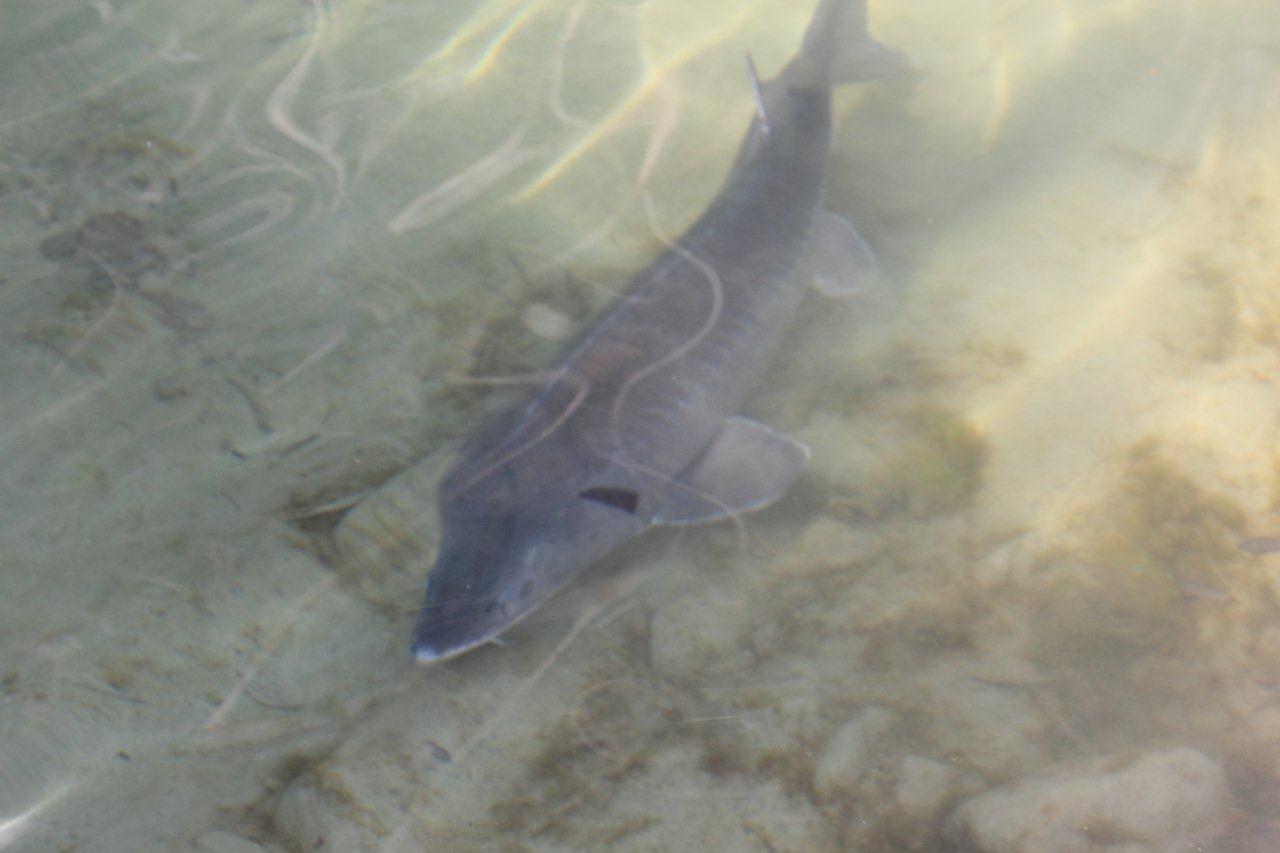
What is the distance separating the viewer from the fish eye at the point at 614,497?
300 centimetres

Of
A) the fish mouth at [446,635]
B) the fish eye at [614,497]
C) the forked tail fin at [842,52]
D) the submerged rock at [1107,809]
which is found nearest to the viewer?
the submerged rock at [1107,809]

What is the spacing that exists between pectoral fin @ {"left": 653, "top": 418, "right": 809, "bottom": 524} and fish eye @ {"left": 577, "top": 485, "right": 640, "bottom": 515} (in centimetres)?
11

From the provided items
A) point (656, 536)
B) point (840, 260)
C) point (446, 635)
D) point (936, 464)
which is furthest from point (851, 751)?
point (840, 260)

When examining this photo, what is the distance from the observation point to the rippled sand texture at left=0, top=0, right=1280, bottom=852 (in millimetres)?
2197

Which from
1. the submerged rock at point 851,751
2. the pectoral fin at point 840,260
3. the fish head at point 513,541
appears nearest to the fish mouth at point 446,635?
the fish head at point 513,541

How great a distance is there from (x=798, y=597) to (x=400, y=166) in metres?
3.14

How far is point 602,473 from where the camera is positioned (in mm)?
3057

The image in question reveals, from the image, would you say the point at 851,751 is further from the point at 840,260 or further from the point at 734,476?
the point at 840,260

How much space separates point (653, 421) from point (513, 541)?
0.78m

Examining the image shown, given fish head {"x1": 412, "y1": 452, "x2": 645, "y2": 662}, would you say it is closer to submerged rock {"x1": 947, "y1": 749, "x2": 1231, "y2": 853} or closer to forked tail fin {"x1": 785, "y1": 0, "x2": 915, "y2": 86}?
submerged rock {"x1": 947, "y1": 749, "x2": 1231, "y2": 853}

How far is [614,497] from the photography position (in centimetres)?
304

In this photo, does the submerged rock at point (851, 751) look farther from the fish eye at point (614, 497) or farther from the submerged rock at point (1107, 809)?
the fish eye at point (614, 497)

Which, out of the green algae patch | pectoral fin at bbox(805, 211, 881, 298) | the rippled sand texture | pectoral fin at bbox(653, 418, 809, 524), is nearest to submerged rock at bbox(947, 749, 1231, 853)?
the rippled sand texture

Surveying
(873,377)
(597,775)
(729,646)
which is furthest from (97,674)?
(873,377)
